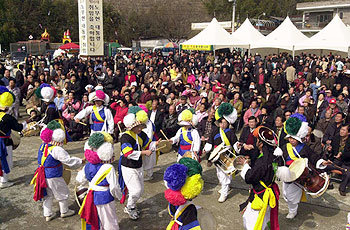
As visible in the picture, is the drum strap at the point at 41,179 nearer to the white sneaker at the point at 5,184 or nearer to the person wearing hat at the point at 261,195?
the white sneaker at the point at 5,184

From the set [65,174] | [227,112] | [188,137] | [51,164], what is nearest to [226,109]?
[227,112]

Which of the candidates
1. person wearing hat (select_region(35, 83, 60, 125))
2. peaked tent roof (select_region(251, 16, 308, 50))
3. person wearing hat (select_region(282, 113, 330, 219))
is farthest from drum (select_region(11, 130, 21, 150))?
peaked tent roof (select_region(251, 16, 308, 50))

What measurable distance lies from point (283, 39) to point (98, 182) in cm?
1567

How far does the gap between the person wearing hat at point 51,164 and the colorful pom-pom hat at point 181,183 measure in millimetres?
2071

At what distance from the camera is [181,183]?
3.20 metres

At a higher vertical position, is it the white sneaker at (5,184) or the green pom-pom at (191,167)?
the green pom-pom at (191,167)

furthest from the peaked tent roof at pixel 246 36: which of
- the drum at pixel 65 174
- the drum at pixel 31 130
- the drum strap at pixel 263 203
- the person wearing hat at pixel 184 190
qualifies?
the person wearing hat at pixel 184 190

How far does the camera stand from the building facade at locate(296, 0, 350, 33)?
3619 centimetres

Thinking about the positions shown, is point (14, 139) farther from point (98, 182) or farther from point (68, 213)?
point (98, 182)

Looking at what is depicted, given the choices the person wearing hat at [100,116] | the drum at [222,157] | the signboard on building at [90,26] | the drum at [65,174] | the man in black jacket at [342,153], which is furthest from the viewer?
the signboard on building at [90,26]

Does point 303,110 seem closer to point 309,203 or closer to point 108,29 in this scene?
point 309,203

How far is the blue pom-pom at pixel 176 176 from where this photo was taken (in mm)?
3158

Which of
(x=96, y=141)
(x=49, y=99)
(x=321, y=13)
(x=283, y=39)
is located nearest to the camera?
(x=96, y=141)

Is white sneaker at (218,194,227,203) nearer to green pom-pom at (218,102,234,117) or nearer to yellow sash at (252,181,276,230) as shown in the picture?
green pom-pom at (218,102,234,117)
